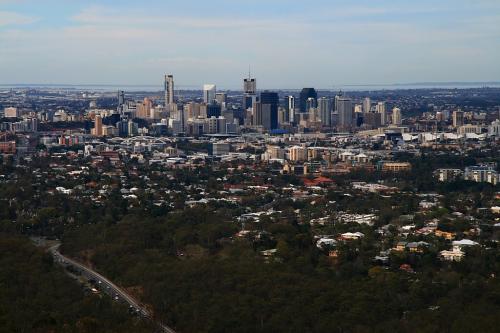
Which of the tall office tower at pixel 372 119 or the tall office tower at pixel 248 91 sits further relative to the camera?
the tall office tower at pixel 248 91

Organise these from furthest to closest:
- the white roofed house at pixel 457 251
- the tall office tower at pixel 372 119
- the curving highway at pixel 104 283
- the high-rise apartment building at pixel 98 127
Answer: the tall office tower at pixel 372 119
the high-rise apartment building at pixel 98 127
the white roofed house at pixel 457 251
the curving highway at pixel 104 283

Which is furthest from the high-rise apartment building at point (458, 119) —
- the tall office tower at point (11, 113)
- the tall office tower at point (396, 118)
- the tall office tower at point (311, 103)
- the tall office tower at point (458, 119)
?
the tall office tower at point (11, 113)

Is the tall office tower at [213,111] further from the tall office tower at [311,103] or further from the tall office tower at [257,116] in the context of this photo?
the tall office tower at [311,103]

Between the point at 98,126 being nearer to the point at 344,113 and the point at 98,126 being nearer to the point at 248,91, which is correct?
the point at 344,113

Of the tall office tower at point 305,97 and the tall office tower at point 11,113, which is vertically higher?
the tall office tower at point 305,97

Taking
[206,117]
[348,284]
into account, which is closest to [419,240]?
[348,284]

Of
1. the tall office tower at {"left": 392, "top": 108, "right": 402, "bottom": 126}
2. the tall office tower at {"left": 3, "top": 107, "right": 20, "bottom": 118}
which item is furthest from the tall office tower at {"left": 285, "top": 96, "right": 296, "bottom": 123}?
the tall office tower at {"left": 3, "top": 107, "right": 20, "bottom": 118}

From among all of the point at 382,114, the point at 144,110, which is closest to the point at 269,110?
the point at 382,114

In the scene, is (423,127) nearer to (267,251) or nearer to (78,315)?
(267,251)

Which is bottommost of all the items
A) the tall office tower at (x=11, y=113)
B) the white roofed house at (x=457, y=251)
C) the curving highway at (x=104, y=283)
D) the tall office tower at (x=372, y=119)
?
the tall office tower at (x=372, y=119)
